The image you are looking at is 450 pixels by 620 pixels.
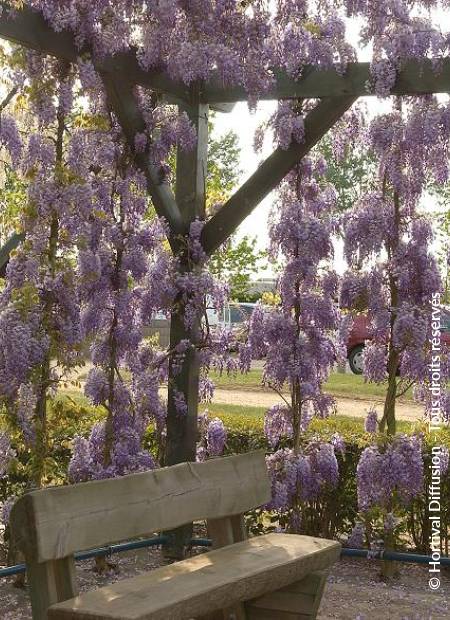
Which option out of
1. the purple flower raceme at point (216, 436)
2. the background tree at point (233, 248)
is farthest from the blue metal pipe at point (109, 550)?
the background tree at point (233, 248)

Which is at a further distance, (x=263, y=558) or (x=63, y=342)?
(x=63, y=342)

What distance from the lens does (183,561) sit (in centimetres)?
381

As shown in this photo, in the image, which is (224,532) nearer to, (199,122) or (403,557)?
(403,557)

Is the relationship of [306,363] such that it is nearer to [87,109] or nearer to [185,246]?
[185,246]

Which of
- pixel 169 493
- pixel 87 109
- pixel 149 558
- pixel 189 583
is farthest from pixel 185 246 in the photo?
pixel 189 583

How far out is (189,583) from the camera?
3436 millimetres

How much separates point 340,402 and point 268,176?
26.5 ft

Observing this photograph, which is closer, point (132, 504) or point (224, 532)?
point (132, 504)

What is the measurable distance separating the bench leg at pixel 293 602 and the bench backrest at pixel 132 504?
35 cm

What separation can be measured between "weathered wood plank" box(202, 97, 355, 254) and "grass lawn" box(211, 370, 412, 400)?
24.8 ft

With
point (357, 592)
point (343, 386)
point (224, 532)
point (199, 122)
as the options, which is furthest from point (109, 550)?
point (343, 386)

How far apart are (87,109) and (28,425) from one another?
174 cm

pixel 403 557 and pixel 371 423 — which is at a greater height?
pixel 371 423

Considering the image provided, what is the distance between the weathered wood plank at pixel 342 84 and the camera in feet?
18.1
